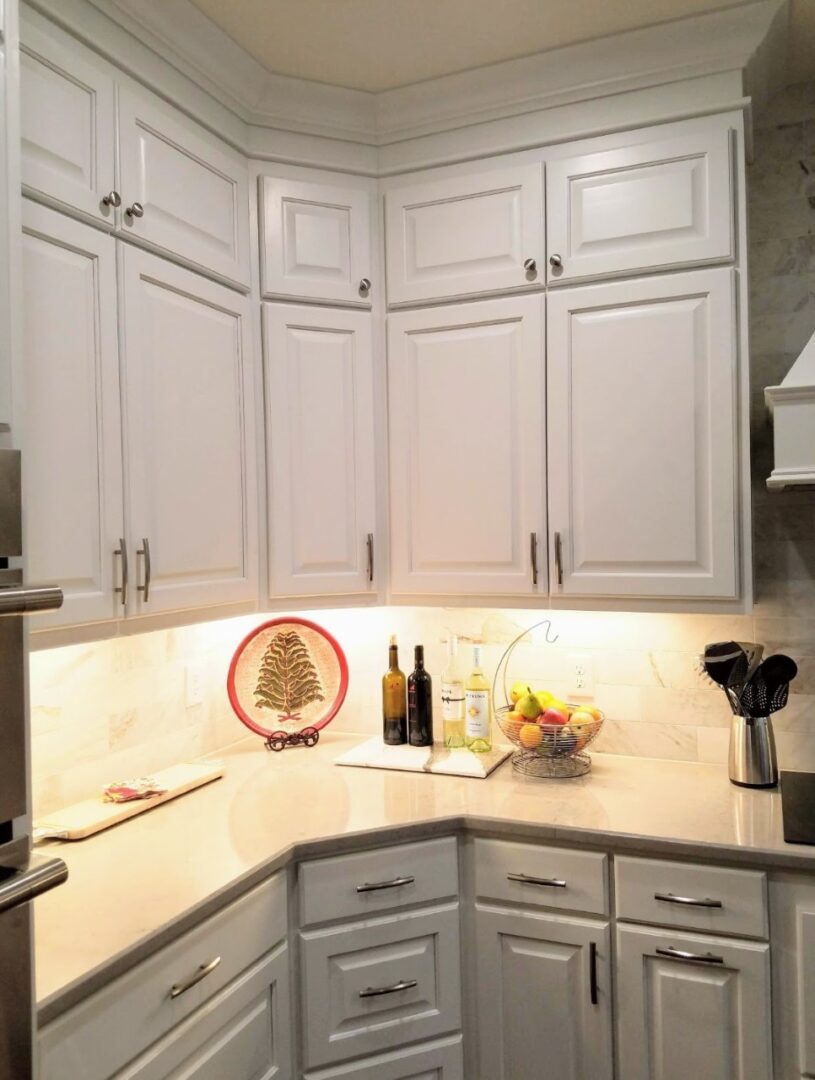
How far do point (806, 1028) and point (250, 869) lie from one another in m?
1.12

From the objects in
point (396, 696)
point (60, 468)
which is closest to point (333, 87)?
point (60, 468)

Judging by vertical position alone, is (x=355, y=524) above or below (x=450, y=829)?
above

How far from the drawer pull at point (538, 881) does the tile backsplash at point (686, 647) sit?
0.61 meters

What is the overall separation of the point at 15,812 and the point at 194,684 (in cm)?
136

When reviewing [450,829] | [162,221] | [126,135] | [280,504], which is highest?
[126,135]

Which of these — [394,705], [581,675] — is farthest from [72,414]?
[581,675]

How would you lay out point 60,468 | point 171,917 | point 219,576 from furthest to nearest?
point 219,576, point 60,468, point 171,917

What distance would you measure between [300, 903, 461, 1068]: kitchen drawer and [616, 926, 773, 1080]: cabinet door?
0.38 meters

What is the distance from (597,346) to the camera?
1.99 m

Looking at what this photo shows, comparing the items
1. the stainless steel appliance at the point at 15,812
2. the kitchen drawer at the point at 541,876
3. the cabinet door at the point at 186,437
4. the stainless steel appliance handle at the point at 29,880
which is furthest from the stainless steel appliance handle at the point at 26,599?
the kitchen drawer at the point at 541,876

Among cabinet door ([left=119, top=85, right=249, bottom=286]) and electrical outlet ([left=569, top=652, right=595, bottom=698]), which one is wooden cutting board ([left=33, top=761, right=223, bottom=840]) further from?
cabinet door ([left=119, top=85, right=249, bottom=286])

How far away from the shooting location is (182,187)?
183 cm

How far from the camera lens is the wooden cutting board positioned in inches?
65.6

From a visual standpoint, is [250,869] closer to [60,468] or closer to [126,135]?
[60,468]
